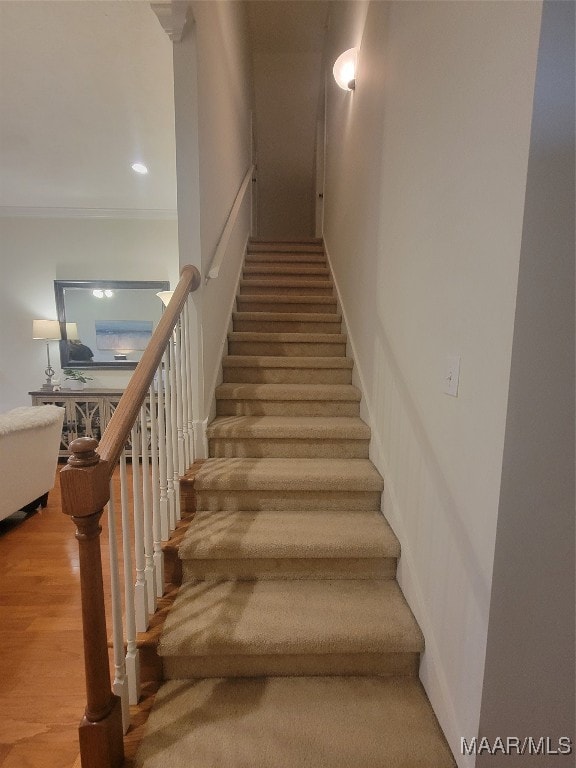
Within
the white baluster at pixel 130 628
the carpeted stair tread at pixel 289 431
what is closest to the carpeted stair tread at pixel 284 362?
the carpeted stair tread at pixel 289 431

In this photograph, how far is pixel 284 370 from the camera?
244 cm

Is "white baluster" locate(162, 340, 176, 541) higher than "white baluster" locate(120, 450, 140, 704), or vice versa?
"white baluster" locate(162, 340, 176, 541)

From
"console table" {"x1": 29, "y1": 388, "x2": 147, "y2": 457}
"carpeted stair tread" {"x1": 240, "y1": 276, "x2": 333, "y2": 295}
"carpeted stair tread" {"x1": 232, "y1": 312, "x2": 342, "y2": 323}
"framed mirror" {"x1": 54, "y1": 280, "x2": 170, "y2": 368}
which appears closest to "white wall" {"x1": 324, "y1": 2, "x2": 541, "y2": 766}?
"carpeted stair tread" {"x1": 232, "y1": 312, "x2": 342, "y2": 323}

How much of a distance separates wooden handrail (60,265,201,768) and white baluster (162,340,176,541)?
0.43 m

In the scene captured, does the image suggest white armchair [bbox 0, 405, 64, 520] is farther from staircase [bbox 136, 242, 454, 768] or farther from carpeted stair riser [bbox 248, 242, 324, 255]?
carpeted stair riser [bbox 248, 242, 324, 255]

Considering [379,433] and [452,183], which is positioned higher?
[452,183]

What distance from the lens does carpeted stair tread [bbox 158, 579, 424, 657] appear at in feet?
3.88

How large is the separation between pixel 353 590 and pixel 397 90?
217cm

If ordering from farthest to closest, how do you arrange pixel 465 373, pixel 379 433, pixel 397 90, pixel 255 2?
pixel 255 2 → pixel 379 433 → pixel 397 90 → pixel 465 373

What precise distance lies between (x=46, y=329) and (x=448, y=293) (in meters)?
4.37

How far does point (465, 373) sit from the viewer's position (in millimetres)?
983

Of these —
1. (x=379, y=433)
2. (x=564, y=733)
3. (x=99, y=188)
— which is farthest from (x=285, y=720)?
(x=99, y=188)

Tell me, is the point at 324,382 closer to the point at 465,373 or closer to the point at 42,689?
the point at 465,373

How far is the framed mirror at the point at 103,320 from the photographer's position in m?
4.26
